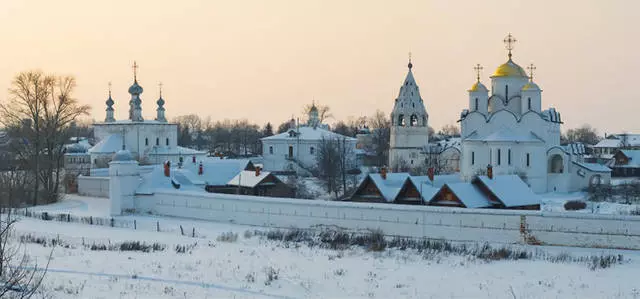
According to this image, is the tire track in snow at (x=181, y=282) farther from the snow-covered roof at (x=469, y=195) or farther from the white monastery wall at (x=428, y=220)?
the snow-covered roof at (x=469, y=195)

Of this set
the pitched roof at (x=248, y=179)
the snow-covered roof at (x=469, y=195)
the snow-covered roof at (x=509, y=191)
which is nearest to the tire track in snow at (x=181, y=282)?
the snow-covered roof at (x=469, y=195)

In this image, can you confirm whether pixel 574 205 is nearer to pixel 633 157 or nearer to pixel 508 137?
pixel 508 137

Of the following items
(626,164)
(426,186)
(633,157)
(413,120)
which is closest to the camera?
(426,186)

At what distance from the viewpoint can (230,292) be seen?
1477cm

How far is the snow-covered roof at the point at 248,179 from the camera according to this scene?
33.1 metres

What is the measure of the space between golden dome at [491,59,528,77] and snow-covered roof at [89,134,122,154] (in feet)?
84.7


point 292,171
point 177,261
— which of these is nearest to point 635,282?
point 177,261

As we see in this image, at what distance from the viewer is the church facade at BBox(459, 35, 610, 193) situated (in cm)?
4019

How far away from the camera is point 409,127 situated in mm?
54094

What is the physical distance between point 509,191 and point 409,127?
27806 millimetres

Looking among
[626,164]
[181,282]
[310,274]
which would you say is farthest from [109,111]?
[181,282]

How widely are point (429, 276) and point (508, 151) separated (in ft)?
81.5

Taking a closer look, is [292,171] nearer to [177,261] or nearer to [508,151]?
[508,151]

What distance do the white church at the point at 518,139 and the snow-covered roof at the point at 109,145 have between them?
23.7 meters
